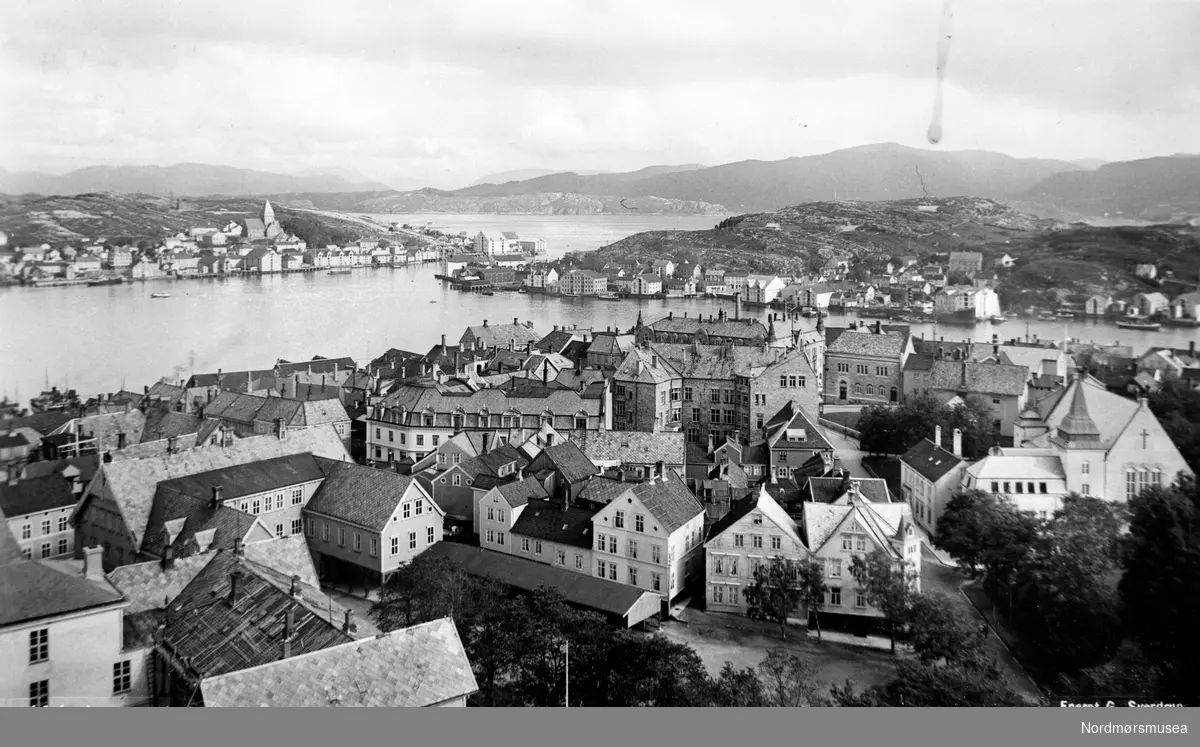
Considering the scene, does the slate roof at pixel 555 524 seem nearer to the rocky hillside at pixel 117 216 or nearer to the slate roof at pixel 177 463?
the slate roof at pixel 177 463

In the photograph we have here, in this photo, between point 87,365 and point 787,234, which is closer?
point 87,365

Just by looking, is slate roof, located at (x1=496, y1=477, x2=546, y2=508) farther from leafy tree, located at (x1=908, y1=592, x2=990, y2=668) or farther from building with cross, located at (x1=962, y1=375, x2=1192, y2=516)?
building with cross, located at (x1=962, y1=375, x2=1192, y2=516)

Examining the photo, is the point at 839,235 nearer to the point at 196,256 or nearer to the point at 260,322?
the point at 260,322

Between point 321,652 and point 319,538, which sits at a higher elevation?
point 321,652

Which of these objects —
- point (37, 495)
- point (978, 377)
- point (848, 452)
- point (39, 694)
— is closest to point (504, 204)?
point (848, 452)

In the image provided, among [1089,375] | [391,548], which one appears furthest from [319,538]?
[1089,375]

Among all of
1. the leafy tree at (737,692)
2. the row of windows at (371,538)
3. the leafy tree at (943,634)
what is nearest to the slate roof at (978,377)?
the leafy tree at (943,634)

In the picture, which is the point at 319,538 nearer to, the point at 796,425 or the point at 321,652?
the point at 321,652
